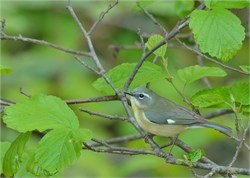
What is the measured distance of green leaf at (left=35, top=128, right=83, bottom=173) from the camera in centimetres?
234

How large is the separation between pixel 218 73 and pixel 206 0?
46cm

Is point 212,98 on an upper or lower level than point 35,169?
upper

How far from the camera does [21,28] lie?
21.4 ft

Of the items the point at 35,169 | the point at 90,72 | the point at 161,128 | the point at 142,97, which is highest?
the point at 90,72

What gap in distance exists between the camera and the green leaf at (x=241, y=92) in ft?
8.71

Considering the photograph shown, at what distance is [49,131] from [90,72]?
423 cm

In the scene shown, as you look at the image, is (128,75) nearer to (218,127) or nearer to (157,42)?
(157,42)

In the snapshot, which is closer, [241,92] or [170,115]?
[241,92]

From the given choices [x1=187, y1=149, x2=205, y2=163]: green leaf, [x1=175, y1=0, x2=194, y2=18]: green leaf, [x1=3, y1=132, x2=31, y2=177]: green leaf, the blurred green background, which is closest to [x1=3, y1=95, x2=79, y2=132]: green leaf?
[x1=3, y1=132, x2=31, y2=177]: green leaf

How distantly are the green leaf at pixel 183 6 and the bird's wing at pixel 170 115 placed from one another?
0.46 meters

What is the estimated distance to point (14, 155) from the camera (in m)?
2.57

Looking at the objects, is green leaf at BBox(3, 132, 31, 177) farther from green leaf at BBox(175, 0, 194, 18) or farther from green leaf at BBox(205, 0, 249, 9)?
green leaf at BBox(175, 0, 194, 18)

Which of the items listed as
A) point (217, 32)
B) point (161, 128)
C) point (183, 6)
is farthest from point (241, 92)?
point (183, 6)

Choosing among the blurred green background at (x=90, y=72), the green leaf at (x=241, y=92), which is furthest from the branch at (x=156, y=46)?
the blurred green background at (x=90, y=72)
